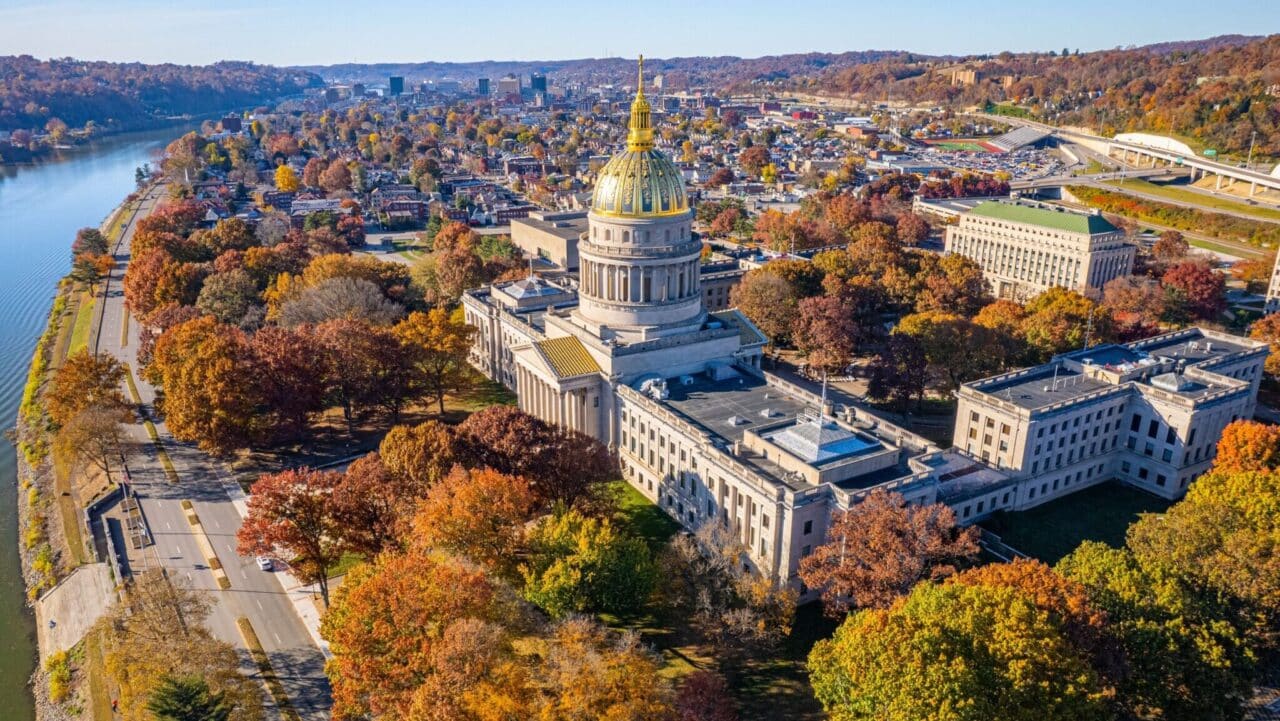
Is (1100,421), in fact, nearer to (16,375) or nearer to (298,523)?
(298,523)

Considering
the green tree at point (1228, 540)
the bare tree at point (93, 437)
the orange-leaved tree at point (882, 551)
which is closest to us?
the green tree at point (1228, 540)

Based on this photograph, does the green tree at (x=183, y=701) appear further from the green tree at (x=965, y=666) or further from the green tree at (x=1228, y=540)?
the green tree at (x=1228, y=540)

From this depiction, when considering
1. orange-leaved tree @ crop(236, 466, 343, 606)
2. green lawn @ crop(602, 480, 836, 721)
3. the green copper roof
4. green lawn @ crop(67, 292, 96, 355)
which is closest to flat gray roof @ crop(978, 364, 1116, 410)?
green lawn @ crop(602, 480, 836, 721)

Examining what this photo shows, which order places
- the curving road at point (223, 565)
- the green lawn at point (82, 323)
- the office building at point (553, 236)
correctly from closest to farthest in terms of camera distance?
the curving road at point (223, 565) < the green lawn at point (82, 323) < the office building at point (553, 236)

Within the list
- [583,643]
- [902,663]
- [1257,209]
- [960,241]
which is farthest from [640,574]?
[1257,209]

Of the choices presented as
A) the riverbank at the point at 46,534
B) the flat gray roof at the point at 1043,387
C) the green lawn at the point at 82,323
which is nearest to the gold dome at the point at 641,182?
the flat gray roof at the point at 1043,387

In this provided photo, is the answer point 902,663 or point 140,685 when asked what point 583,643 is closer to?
point 902,663

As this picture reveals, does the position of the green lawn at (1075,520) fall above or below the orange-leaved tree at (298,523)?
below
